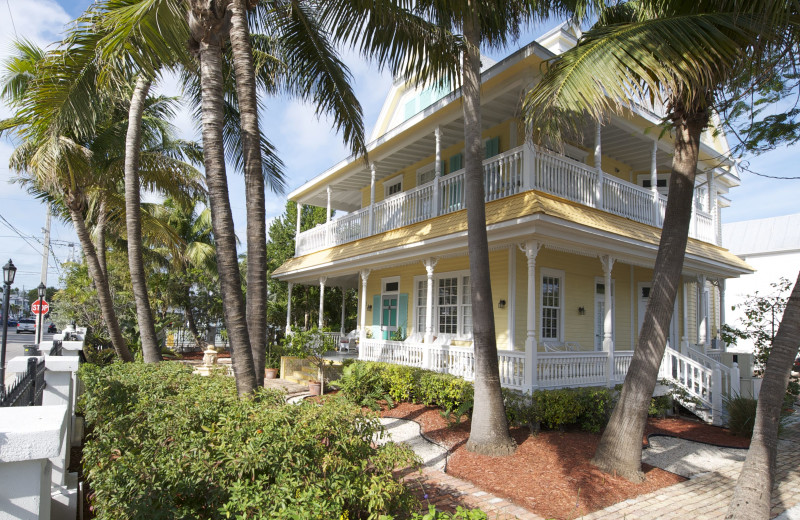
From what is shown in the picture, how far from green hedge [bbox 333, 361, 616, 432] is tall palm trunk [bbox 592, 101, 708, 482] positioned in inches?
65.4

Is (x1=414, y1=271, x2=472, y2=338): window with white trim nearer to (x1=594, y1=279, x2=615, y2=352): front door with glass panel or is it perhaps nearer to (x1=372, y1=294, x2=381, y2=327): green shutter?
(x1=372, y1=294, x2=381, y2=327): green shutter

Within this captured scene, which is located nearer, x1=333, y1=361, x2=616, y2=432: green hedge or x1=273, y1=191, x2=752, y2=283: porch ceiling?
x1=333, y1=361, x2=616, y2=432: green hedge

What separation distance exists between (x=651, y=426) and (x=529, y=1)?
830 centimetres

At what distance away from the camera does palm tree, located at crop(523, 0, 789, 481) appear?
17.2 feet

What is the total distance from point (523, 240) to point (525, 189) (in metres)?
0.99

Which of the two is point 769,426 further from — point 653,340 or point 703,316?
point 703,316

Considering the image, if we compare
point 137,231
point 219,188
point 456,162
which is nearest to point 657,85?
point 219,188

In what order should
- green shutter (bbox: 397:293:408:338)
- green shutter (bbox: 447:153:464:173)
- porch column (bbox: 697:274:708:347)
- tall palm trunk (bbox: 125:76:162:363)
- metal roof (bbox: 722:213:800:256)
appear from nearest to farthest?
tall palm trunk (bbox: 125:76:162:363)
green shutter (bbox: 447:153:464:173)
porch column (bbox: 697:274:708:347)
green shutter (bbox: 397:293:408:338)
metal roof (bbox: 722:213:800:256)

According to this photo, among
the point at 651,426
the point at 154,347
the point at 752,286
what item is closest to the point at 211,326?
the point at 154,347

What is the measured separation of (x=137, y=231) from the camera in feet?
32.6

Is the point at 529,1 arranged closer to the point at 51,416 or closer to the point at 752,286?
the point at 51,416

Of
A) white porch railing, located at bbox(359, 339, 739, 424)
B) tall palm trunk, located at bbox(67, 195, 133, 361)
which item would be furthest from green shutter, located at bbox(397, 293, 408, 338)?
tall palm trunk, located at bbox(67, 195, 133, 361)

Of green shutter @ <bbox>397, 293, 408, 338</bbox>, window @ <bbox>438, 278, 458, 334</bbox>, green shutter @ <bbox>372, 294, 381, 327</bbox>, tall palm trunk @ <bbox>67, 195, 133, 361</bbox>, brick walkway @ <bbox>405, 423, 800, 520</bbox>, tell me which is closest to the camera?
brick walkway @ <bbox>405, 423, 800, 520</bbox>

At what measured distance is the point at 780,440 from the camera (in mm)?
8828
